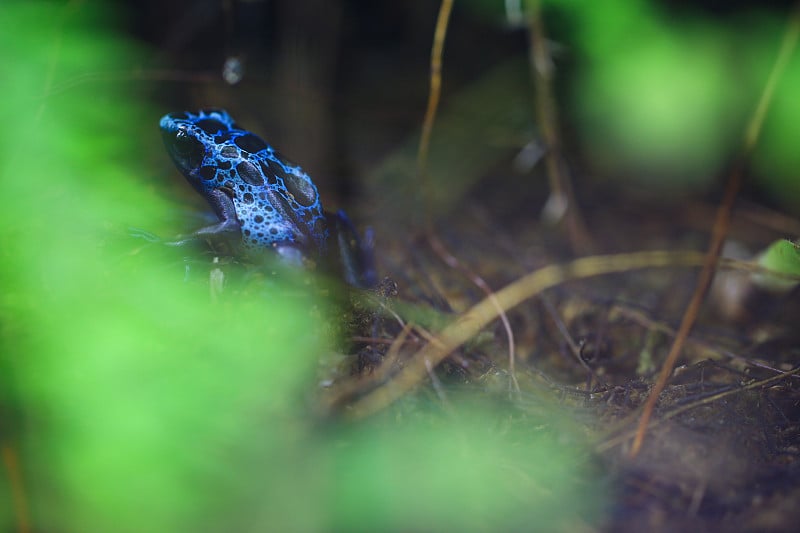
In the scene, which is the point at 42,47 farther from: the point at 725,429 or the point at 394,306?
the point at 725,429

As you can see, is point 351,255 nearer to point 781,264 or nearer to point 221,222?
point 221,222

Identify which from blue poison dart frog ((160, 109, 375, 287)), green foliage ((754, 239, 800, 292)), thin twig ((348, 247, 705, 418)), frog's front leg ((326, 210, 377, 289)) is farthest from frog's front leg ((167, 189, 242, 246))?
green foliage ((754, 239, 800, 292))

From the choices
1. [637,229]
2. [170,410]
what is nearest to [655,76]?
[637,229]

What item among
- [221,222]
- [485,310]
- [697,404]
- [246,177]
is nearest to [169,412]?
[221,222]

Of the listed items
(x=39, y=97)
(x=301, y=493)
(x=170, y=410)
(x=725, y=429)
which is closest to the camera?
(x=301, y=493)

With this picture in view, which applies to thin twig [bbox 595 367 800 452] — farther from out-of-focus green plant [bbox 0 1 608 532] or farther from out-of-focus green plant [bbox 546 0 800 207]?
out-of-focus green plant [bbox 546 0 800 207]
